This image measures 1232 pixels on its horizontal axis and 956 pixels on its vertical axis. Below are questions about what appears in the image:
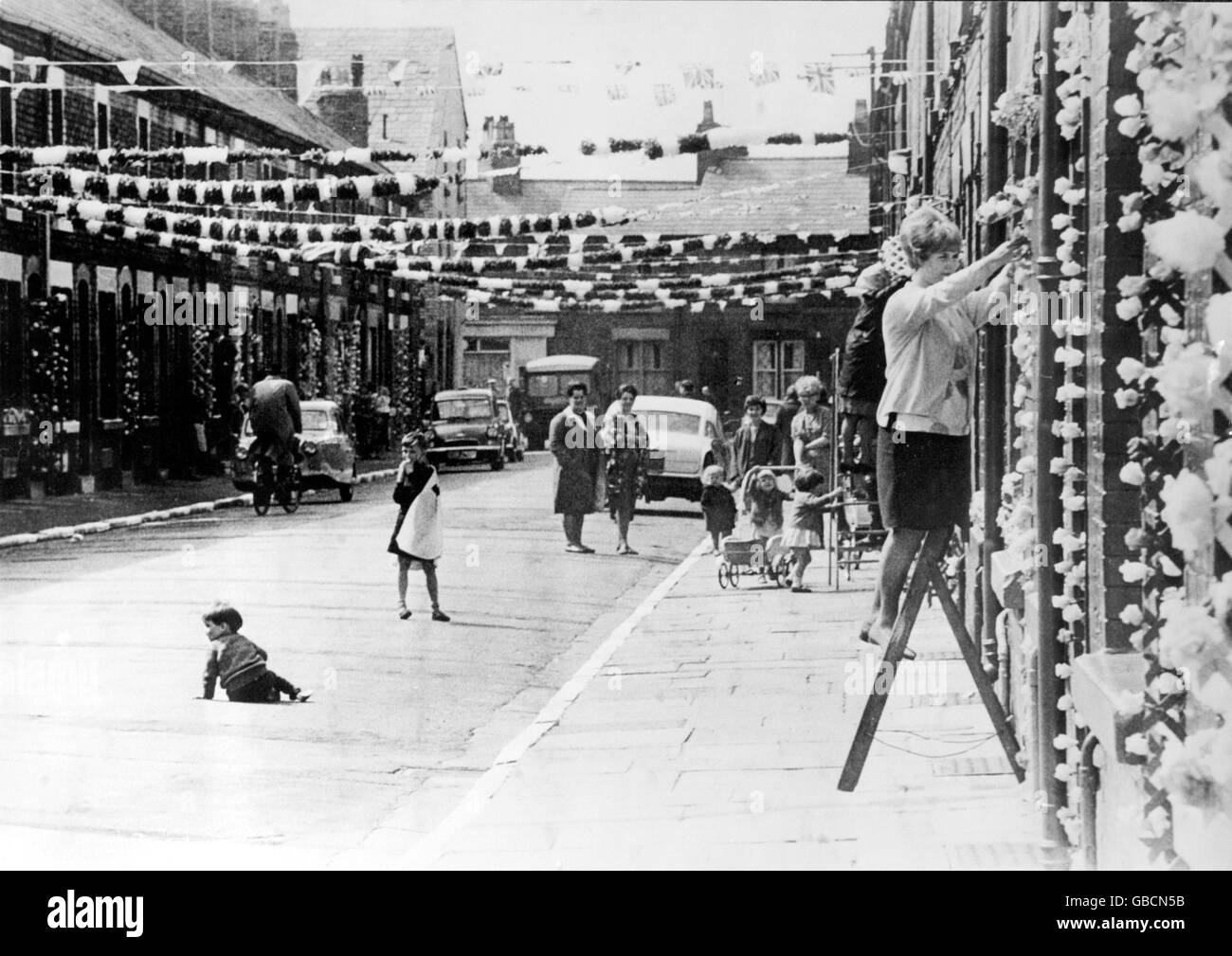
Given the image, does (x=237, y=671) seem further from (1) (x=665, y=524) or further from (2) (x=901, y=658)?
(1) (x=665, y=524)

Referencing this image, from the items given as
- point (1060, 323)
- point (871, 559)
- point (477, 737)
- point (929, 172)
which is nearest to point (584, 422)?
point (871, 559)

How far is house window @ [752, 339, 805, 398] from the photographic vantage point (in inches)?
1103

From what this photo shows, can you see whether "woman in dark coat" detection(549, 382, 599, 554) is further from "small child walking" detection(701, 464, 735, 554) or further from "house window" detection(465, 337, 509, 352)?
"house window" detection(465, 337, 509, 352)

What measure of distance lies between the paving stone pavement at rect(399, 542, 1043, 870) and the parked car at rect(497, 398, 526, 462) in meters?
13.9

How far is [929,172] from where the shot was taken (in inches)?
486

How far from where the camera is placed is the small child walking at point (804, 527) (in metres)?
11.7

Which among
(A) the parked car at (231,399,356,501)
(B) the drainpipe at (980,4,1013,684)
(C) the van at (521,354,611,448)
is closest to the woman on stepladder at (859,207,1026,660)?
(B) the drainpipe at (980,4,1013,684)

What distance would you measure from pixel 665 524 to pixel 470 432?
192 inches

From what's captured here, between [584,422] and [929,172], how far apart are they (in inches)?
170

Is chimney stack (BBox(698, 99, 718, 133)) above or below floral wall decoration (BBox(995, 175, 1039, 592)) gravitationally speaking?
above

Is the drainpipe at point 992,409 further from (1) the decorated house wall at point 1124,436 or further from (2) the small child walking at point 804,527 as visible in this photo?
(2) the small child walking at point 804,527

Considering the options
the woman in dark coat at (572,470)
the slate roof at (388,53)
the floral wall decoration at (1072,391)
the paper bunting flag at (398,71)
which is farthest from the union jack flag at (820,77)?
the woman in dark coat at (572,470)

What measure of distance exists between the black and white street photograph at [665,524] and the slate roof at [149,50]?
11 cm

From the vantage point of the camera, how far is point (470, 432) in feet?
75.4
